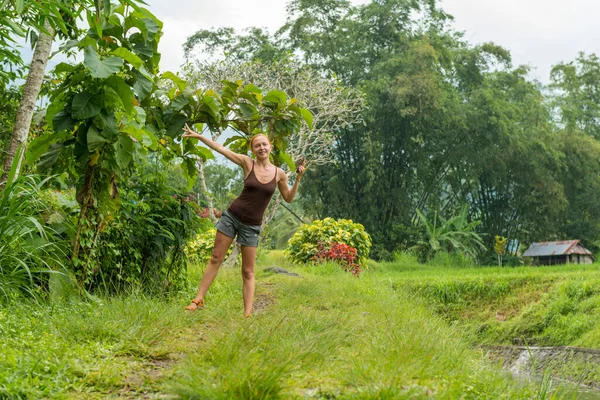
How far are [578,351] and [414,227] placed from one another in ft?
39.7

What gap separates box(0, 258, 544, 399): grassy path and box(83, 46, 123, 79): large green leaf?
5.19 ft

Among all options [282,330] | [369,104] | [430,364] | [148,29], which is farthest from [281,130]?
[369,104]

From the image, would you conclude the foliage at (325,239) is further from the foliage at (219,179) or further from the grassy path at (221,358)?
the foliage at (219,179)

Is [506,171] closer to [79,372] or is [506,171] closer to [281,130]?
[281,130]

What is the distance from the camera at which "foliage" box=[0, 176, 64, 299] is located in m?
4.91

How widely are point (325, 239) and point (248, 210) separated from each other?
839cm

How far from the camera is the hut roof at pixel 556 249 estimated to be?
63.4 feet

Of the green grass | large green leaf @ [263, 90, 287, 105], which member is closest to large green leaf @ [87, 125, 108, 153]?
large green leaf @ [263, 90, 287, 105]

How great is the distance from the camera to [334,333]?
4145 mm

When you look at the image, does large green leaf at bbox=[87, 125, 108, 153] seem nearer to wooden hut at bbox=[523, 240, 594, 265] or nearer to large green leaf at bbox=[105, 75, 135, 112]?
large green leaf at bbox=[105, 75, 135, 112]

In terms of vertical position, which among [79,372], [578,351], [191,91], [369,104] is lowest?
[578,351]

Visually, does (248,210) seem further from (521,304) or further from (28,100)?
(521,304)

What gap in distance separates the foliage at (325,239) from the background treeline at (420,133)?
17.8 feet

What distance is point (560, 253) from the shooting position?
1928 centimetres
